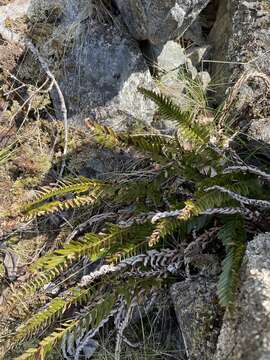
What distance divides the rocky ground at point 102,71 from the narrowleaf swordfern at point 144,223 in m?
0.43

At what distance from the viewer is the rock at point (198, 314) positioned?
2.26 metres

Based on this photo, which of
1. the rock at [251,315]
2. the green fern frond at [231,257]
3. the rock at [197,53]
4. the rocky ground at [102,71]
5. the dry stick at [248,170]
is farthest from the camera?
the rock at [197,53]

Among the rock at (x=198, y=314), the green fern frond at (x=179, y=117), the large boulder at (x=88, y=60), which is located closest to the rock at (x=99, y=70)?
the large boulder at (x=88, y=60)

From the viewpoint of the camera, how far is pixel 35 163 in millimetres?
3303

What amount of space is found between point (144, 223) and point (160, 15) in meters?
1.25

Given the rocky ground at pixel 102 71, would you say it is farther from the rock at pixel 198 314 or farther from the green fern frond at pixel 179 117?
the rock at pixel 198 314

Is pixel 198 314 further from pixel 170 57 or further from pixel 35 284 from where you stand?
pixel 170 57

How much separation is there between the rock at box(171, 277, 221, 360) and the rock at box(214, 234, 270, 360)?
20 cm

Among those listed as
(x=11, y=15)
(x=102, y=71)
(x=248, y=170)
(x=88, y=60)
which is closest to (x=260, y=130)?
(x=248, y=170)

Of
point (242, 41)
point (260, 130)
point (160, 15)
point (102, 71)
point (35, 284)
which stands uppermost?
point (160, 15)

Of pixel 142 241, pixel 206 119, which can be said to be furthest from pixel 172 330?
pixel 206 119

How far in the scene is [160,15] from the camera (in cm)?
286

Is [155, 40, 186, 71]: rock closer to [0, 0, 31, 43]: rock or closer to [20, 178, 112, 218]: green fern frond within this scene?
[0, 0, 31, 43]: rock

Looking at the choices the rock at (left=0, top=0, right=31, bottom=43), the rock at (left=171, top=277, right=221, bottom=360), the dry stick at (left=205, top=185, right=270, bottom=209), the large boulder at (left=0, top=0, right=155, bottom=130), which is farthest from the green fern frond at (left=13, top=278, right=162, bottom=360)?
the rock at (left=0, top=0, right=31, bottom=43)
